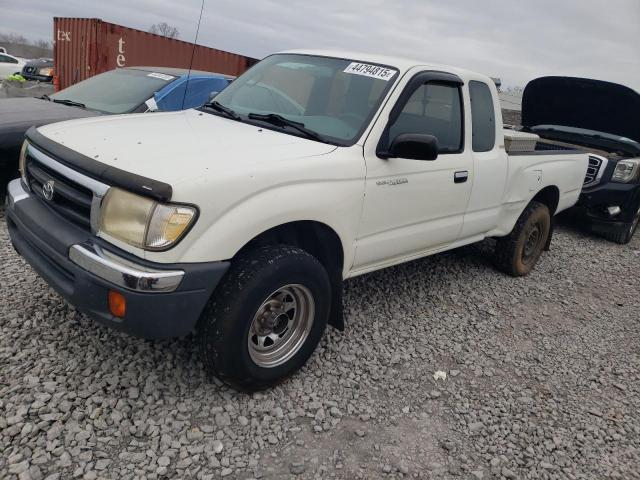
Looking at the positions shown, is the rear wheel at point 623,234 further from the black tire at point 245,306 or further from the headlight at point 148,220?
the headlight at point 148,220

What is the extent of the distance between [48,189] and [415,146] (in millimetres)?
2019

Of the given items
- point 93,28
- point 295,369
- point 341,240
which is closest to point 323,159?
point 341,240

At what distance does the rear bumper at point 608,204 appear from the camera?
23.0 feet

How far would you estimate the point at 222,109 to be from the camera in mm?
3658

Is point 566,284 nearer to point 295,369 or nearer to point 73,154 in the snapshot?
point 295,369

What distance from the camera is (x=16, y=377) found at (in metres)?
2.69

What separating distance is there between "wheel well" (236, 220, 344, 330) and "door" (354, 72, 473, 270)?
19cm

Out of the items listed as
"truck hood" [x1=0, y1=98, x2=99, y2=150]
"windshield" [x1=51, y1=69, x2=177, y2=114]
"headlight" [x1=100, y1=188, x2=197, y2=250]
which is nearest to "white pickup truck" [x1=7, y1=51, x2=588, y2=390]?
"headlight" [x1=100, y1=188, x2=197, y2=250]

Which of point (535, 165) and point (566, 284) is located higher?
point (535, 165)

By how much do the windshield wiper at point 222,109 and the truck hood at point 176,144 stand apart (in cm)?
11

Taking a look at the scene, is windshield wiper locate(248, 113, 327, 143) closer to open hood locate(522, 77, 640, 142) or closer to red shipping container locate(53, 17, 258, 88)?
open hood locate(522, 77, 640, 142)

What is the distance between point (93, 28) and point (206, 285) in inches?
441

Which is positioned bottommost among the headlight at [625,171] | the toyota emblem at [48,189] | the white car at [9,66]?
the white car at [9,66]

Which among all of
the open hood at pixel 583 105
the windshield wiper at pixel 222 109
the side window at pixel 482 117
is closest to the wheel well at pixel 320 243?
the windshield wiper at pixel 222 109
